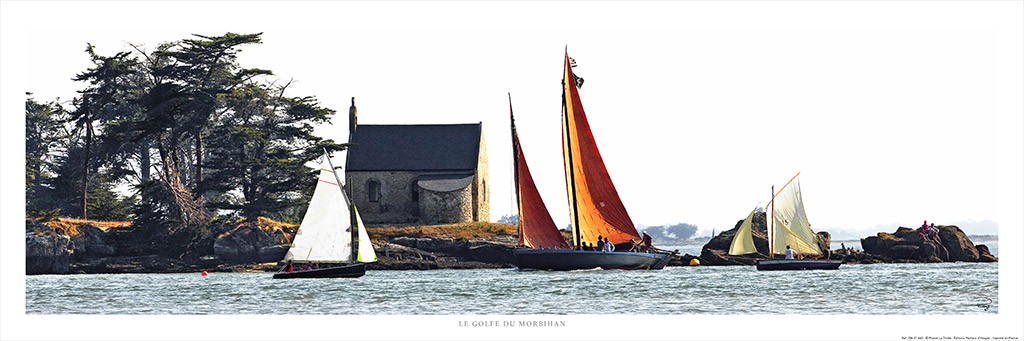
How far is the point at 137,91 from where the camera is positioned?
258ft

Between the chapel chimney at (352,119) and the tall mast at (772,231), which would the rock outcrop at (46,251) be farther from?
the tall mast at (772,231)

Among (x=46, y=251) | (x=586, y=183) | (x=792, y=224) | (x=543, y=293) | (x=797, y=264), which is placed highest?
(x=586, y=183)

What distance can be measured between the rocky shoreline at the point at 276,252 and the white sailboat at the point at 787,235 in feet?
13.2

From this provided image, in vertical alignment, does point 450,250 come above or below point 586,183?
below

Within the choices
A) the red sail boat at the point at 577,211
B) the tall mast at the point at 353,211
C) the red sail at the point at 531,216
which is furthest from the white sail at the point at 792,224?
the tall mast at the point at 353,211

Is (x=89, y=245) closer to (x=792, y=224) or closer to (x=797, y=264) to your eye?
(x=792, y=224)

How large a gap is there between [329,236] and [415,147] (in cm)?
2146

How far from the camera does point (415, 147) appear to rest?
78.8 m

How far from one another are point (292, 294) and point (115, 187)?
34330mm

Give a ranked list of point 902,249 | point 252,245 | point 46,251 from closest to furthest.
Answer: point 46,251
point 252,245
point 902,249

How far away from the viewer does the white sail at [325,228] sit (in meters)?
57.2

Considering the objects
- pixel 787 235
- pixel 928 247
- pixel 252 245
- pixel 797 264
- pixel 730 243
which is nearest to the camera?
pixel 797 264

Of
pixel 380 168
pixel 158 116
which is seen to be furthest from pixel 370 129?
pixel 158 116

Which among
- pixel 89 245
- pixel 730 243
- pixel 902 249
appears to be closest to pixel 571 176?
pixel 730 243
